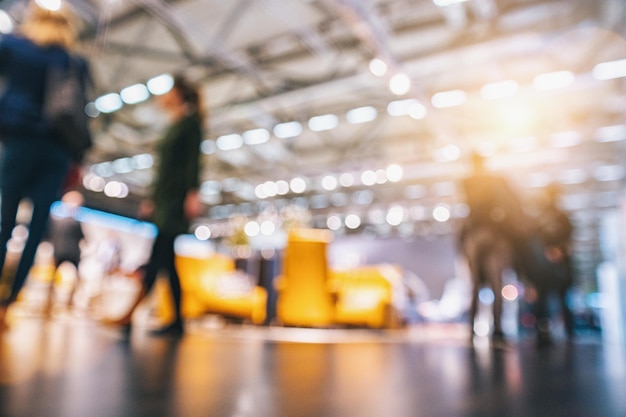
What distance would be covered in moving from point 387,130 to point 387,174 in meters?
1.30

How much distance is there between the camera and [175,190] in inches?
113

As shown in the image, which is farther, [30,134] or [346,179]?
[346,179]

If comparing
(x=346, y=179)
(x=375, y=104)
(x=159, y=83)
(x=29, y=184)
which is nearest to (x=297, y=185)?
(x=346, y=179)

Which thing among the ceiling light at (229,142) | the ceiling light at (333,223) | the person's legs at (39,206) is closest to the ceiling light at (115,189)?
the ceiling light at (229,142)

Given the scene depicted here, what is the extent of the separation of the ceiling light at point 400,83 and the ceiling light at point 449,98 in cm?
104

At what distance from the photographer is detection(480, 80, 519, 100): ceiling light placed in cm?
734

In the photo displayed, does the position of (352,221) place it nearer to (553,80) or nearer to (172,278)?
(553,80)

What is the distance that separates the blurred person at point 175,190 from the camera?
279 centimetres

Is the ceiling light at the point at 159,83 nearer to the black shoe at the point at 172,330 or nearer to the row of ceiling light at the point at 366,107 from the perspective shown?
the row of ceiling light at the point at 366,107

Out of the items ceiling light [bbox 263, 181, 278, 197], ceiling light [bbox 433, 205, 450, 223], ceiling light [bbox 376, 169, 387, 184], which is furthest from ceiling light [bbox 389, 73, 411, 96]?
ceiling light [bbox 433, 205, 450, 223]

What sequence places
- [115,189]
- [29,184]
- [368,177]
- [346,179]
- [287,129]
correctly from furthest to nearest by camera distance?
[115,189]
[346,179]
[368,177]
[287,129]
[29,184]

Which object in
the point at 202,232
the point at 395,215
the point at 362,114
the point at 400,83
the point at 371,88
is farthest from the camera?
the point at 202,232

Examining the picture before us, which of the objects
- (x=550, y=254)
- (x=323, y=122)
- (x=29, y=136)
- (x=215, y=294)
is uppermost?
(x=323, y=122)

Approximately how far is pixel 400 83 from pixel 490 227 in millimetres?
4067
